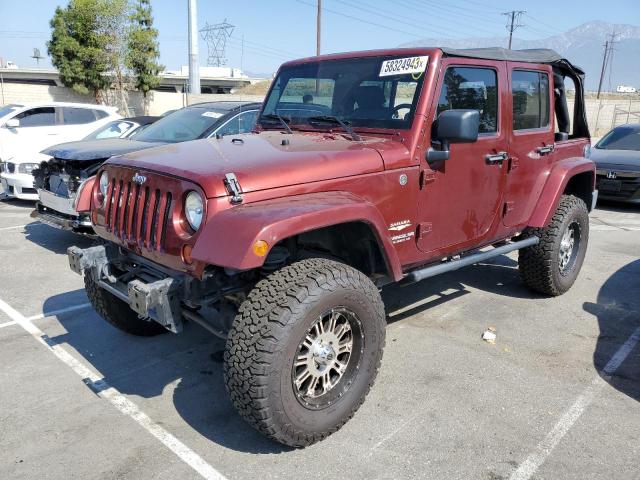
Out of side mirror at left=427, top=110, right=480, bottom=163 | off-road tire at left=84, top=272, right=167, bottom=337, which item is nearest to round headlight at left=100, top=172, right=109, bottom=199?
off-road tire at left=84, top=272, right=167, bottom=337

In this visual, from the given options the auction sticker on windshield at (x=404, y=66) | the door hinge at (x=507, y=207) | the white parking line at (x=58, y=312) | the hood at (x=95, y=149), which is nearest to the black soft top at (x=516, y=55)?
the auction sticker on windshield at (x=404, y=66)

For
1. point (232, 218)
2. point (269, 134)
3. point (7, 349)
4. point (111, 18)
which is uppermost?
point (111, 18)

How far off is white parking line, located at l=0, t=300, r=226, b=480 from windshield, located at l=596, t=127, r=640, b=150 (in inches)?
419

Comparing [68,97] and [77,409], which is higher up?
[68,97]

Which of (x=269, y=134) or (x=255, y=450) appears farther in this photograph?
(x=269, y=134)

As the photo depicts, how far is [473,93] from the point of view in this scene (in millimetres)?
3998

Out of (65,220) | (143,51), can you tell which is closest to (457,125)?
(65,220)

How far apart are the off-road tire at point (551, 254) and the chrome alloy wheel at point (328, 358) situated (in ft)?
8.23

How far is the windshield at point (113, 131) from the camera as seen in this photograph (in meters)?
9.05

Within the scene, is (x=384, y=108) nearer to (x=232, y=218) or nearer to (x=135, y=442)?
(x=232, y=218)

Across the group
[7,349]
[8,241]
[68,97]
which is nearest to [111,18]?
[68,97]

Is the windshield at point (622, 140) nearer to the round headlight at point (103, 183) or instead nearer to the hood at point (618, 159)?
the hood at point (618, 159)

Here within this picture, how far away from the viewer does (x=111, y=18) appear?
2894 centimetres

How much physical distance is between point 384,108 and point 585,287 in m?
3.21
